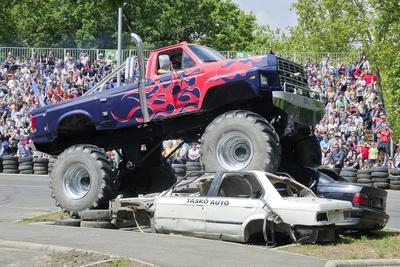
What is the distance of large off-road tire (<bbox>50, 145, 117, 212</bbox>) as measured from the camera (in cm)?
1514

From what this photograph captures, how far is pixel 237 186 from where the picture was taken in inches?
513

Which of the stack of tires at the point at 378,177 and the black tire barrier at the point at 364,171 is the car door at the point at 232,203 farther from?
the stack of tires at the point at 378,177

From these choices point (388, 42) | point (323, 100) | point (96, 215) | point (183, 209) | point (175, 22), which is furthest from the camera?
point (175, 22)

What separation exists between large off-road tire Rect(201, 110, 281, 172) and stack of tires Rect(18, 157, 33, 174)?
17384 mm

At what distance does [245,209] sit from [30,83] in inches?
1025

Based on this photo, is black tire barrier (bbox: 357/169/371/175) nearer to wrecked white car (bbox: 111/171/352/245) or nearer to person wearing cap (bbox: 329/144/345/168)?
person wearing cap (bbox: 329/144/345/168)

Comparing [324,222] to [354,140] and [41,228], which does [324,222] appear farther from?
[354,140]

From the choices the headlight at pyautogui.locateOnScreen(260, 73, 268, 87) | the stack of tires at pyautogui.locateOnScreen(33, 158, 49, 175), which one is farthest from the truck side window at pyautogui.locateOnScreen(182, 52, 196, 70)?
the stack of tires at pyautogui.locateOnScreen(33, 158, 49, 175)

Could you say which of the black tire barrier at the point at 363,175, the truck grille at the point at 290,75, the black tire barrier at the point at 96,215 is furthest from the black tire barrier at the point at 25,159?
the truck grille at the point at 290,75

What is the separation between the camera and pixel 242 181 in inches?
509

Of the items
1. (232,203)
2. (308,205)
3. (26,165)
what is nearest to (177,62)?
(232,203)

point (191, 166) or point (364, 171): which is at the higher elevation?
point (191, 166)

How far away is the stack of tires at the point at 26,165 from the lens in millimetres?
29703

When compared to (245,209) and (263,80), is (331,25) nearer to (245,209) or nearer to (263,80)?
(263,80)
